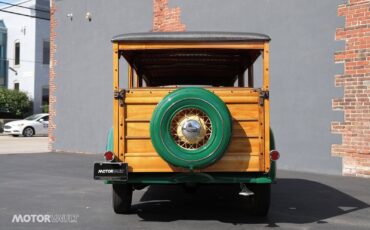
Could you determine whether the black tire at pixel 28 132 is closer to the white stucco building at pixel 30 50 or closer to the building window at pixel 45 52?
the white stucco building at pixel 30 50

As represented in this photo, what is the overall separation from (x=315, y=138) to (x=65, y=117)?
9.17 meters

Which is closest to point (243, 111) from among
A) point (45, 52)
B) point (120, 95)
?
point (120, 95)

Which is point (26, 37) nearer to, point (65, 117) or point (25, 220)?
point (65, 117)

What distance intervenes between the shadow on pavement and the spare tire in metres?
1.06

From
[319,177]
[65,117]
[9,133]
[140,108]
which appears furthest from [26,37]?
[140,108]

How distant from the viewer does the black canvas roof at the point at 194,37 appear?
18.1ft

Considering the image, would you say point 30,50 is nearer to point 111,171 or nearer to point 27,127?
point 27,127

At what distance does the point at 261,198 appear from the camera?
584 centimetres

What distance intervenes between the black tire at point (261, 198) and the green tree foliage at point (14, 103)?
88.2 feet

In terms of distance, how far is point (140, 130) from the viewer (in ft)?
18.3

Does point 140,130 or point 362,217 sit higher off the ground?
point 140,130

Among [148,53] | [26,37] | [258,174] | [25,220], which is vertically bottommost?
[25,220]

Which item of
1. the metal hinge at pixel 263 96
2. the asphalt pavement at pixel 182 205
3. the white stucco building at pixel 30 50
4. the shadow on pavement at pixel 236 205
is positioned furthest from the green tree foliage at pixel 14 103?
the metal hinge at pixel 263 96

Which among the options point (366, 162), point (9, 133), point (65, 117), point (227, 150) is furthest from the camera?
point (9, 133)
